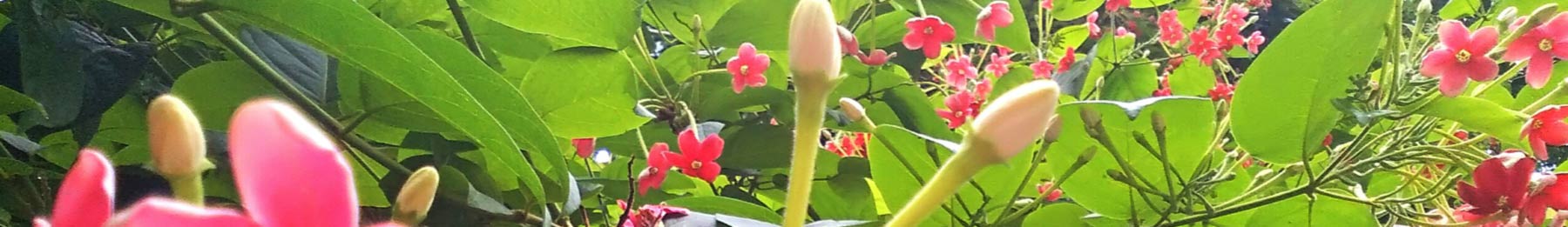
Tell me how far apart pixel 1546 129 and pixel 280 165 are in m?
0.38

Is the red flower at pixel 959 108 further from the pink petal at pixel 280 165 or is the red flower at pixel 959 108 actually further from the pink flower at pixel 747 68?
the pink petal at pixel 280 165

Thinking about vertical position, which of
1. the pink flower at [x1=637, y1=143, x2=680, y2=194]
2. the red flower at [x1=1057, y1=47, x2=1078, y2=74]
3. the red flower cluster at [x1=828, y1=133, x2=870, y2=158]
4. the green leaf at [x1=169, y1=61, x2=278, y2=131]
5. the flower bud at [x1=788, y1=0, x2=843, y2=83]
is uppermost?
the flower bud at [x1=788, y1=0, x2=843, y2=83]

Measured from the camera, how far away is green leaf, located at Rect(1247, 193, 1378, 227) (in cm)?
37

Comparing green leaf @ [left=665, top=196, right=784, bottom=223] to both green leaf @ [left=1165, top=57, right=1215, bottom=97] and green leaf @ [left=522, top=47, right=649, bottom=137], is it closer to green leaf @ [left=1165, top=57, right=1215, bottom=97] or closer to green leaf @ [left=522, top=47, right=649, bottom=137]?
green leaf @ [left=522, top=47, right=649, bottom=137]

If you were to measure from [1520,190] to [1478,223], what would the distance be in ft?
0.07

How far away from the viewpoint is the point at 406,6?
37 centimetres

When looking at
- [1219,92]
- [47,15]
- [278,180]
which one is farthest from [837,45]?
[1219,92]

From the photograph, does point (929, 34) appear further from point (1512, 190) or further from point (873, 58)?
point (1512, 190)

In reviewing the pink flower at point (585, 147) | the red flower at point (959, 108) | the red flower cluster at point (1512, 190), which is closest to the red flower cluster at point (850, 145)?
the red flower at point (959, 108)

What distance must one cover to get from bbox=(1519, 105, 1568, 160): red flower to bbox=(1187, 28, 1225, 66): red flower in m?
0.31

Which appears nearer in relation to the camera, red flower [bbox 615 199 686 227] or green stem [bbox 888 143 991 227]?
green stem [bbox 888 143 991 227]

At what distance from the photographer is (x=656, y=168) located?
0.39 m

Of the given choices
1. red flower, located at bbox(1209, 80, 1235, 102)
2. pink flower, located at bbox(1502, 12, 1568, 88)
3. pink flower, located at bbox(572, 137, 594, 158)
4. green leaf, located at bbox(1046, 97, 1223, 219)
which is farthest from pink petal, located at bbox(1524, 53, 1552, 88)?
pink flower, located at bbox(572, 137, 594, 158)

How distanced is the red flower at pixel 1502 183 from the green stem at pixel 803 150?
0.91ft
